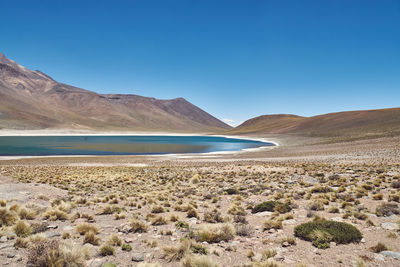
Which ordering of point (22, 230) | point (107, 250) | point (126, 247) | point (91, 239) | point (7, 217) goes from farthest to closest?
point (7, 217) < point (22, 230) < point (91, 239) < point (126, 247) < point (107, 250)

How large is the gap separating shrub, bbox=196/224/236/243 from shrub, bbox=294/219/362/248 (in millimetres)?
1886

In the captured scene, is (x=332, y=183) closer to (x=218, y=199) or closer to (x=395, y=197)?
(x=395, y=197)

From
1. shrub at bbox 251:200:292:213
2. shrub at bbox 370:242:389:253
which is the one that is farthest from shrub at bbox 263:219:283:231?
shrub at bbox 370:242:389:253

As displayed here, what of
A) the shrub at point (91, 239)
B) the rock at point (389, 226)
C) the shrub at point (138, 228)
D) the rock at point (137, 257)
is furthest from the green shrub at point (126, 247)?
the rock at point (389, 226)

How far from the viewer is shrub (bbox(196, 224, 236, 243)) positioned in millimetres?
6555

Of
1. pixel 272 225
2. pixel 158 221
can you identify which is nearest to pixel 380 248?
pixel 272 225

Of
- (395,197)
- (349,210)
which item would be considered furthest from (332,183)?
(349,210)

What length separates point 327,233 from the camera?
20.7 ft

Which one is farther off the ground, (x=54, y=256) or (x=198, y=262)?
(x=54, y=256)

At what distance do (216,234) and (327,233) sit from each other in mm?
2898

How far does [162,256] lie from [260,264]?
89.6 inches

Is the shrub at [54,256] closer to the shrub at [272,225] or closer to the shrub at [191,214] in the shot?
the shrub at [191,214]

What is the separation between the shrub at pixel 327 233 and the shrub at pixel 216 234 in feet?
6.19

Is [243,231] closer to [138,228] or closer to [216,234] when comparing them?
[216,234]
